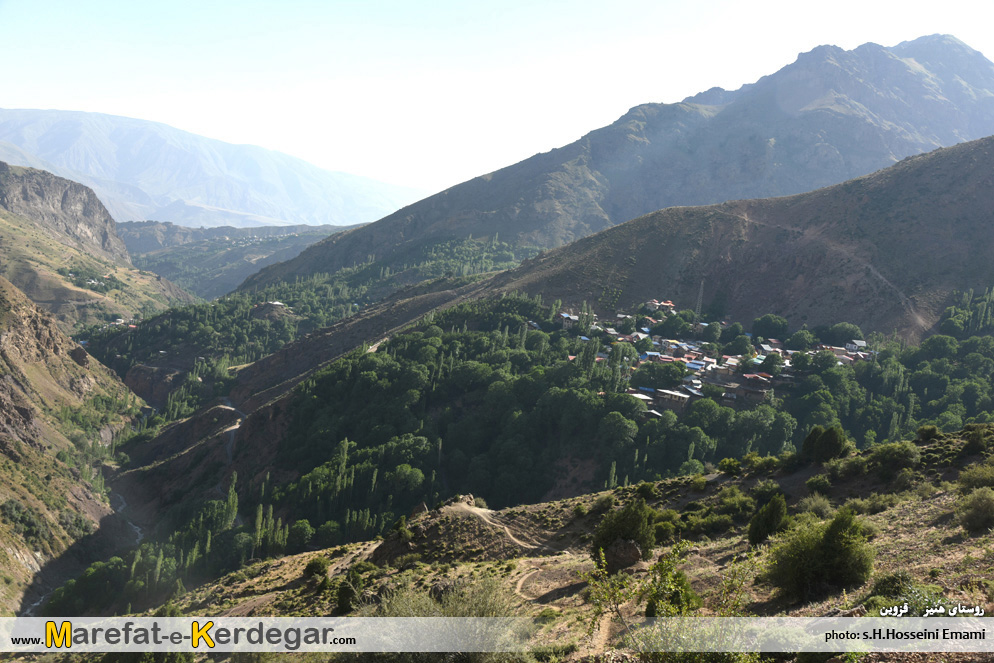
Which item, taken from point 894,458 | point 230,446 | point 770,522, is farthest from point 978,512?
point 230,446

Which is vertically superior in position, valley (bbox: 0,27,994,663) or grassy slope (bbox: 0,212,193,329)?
grassy slope (bbox: 0,212,193,329)

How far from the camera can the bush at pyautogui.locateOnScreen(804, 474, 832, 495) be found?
32.2 meters

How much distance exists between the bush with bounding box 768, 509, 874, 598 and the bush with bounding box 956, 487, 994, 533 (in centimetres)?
479

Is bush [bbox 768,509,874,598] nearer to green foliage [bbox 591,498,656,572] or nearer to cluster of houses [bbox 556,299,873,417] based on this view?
green foliage [bbox 591,498,656,572]

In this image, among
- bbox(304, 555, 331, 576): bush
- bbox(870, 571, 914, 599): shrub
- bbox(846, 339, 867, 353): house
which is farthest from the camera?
bbox(846, 339, 867, 353): house

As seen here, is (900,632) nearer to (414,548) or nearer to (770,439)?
(414,548)

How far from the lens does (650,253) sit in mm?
116500

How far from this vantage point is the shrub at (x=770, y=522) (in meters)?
25.5

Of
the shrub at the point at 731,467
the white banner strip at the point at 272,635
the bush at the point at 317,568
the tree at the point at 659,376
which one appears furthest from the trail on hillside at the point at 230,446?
the shrub at the point at 731,467

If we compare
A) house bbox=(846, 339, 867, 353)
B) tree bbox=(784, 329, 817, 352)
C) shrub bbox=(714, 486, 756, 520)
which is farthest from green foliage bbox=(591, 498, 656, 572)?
house bbox=(846, 339, 867, 353)

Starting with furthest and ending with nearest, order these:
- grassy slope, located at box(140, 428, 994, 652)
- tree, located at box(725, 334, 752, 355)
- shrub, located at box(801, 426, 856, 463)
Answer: tree, located at box(725, 334, 752, 355) < shrub, located at box(801, 426, 856, 463) < grassy slope, located at box(140, 428, 994, 652)

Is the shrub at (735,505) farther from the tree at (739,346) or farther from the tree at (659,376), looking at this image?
the tree at (739,346)

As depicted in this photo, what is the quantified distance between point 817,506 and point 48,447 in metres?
83.5

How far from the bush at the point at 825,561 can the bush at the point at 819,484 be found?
1384 cm
